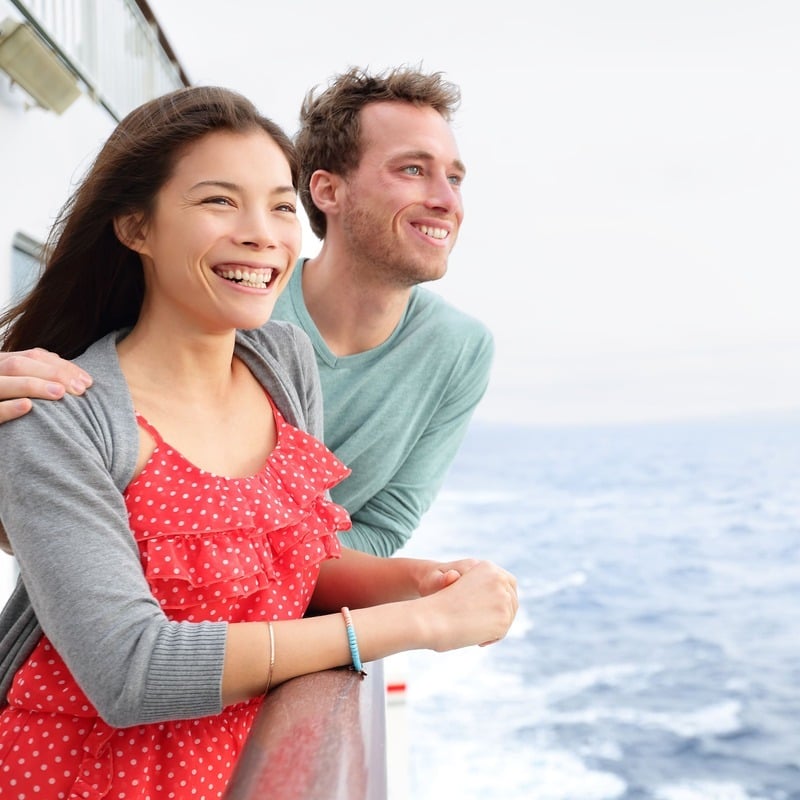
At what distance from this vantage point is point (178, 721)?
1094mm

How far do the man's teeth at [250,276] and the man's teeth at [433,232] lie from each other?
881 millimetres

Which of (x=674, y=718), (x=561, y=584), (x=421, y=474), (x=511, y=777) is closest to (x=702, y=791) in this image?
(x=674, y=718)

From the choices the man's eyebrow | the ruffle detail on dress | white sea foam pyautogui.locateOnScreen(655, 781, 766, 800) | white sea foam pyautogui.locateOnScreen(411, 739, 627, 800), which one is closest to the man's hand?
the ruffle detail on dress

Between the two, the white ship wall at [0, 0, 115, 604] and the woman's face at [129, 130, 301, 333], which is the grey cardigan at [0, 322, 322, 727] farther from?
the white ship wall at [0, 0, 115, 604]

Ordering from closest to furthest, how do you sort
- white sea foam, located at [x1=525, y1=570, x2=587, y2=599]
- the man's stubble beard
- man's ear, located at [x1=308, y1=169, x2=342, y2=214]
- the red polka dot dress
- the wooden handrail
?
the wooden handrail → the red polka dot dress → the man's stubble beard → man's ear, located at [x1=308, y1=169, x2=342, y2=214] → white sea foam, located at [x1=525, y1=570, x2=587, y2=599]

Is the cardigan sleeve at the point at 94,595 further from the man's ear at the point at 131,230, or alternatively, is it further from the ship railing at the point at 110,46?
the ship railing at the point at 110,46

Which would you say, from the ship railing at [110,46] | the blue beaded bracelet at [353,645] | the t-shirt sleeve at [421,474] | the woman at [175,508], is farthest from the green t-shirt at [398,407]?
the ship railing at [110,46]

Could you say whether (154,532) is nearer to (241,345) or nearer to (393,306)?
(241,345)

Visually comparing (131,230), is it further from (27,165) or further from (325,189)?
(27,165)

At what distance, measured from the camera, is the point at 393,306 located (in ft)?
6.73

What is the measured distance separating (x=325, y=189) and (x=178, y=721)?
1393 mm

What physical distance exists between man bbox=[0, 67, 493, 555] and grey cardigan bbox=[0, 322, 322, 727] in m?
0.89

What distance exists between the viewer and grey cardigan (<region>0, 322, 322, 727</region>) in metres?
0.94

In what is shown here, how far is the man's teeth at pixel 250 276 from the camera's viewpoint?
3.91 feet
